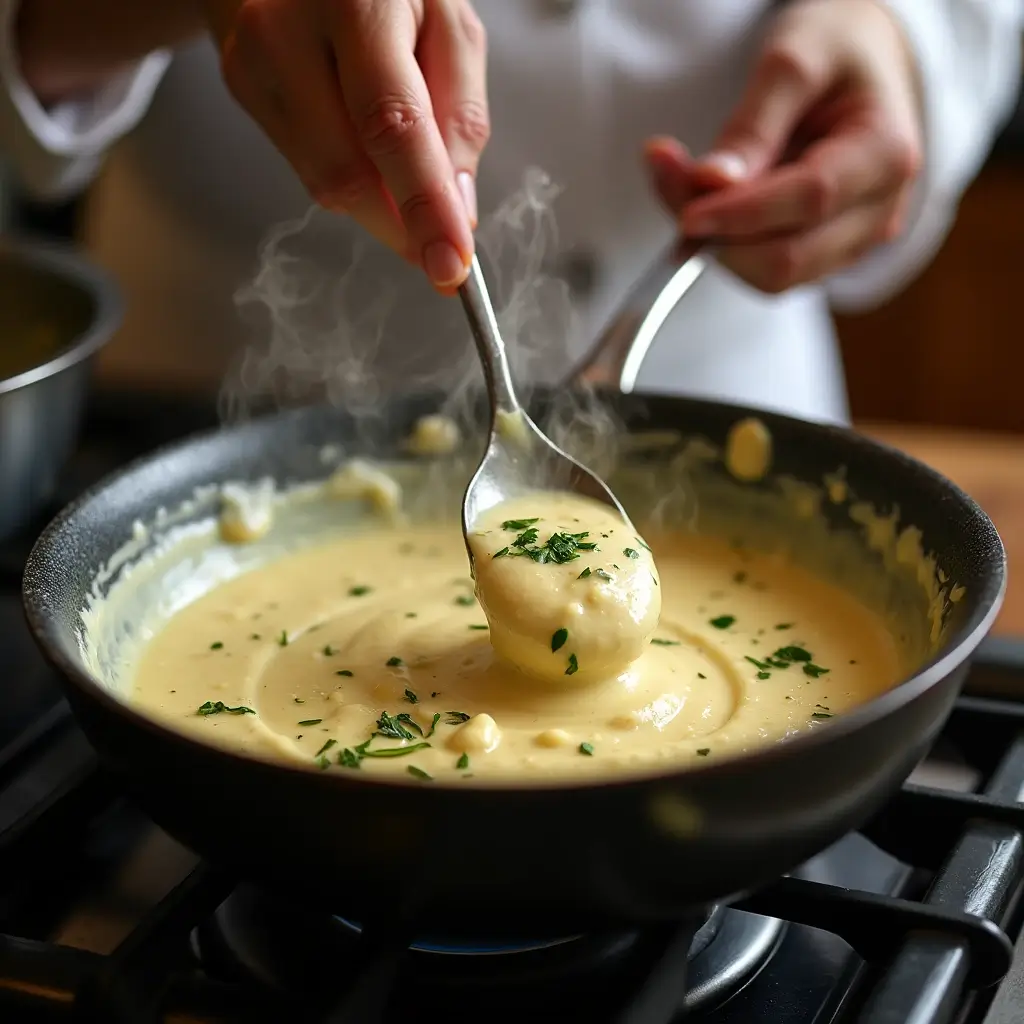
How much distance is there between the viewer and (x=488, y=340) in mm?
1084

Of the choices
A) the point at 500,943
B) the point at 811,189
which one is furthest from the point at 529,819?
the point at 811,189

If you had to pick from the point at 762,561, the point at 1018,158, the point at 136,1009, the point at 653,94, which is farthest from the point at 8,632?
the point at 1018,158

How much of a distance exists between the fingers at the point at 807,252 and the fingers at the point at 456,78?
16.6 inches

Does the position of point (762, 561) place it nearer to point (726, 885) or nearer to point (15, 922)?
point (726, 885)

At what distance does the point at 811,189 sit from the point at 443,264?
52cm

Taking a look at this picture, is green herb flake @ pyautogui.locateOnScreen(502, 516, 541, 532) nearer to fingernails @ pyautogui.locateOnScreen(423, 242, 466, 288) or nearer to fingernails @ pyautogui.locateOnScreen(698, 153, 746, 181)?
fingernails @ pyautogui.locateOnScreen(423, 242, 466, 288)

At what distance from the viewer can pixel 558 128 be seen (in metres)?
1.63

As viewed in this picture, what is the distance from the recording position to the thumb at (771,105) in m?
1.37

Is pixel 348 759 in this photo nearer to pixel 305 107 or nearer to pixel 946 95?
pixel 305 107

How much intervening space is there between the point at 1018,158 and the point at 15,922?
2.65 metres

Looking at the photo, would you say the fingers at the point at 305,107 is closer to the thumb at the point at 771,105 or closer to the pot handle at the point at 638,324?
the pot handle at the point at 638,324

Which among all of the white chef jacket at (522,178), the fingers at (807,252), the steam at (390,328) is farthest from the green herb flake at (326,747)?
the fingers at (807,252)

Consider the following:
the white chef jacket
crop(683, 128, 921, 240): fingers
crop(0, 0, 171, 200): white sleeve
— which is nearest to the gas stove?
crop(683, 128, 921, 240): fingers

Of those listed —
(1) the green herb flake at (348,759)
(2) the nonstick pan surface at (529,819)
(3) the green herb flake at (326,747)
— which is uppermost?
(2) the nonstick pan surface at (529,819)
